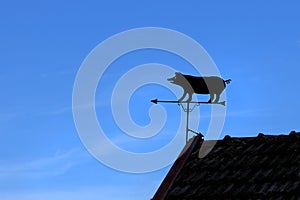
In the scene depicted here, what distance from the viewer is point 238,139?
487 inches

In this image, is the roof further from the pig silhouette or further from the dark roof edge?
the pig silhouette

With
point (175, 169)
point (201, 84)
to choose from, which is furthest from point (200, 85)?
point (175, 169)

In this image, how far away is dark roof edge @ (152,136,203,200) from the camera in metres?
11.3

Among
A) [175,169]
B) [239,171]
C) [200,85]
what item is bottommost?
[239,171]

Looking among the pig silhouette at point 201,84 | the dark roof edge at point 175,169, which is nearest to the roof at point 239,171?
the dark roof edge at point 175,169

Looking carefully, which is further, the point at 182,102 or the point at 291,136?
the point at 182,102

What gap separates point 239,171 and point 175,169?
3.90 ft

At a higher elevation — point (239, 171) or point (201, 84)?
point (201, 84)

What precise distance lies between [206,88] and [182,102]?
59 centimetres

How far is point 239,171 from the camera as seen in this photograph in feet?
36.5

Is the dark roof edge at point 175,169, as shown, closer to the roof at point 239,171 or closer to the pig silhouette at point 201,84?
the roof at point 239,171

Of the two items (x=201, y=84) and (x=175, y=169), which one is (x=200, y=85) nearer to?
(x=201, y=84)

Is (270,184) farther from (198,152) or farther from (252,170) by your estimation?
(198,152)

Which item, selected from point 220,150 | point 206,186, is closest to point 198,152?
point 220,150
